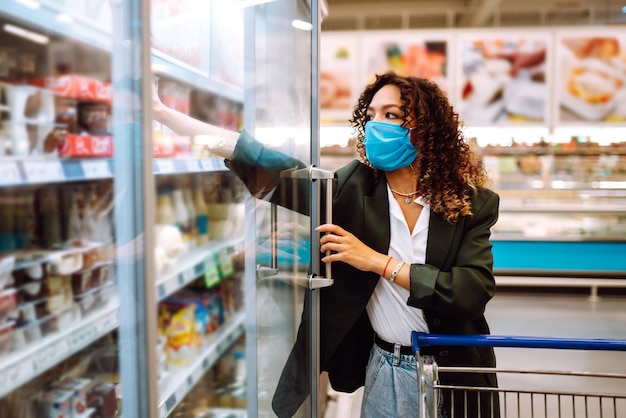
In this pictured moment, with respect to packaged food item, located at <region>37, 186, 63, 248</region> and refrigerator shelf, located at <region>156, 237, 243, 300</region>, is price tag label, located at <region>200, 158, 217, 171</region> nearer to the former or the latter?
refrigerator shelf, located at <region>156, 237, 243, 300</region>

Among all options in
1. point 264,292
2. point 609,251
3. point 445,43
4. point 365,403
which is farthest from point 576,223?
point 264,292

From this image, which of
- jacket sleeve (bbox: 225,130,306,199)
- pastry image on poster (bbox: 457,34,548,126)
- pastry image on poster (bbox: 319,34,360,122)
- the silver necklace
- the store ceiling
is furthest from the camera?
the store ceiling

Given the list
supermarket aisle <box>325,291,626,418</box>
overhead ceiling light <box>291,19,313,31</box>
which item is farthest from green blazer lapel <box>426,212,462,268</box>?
supermarket aisle <box>325,291,626,418</box>

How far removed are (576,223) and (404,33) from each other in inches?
110

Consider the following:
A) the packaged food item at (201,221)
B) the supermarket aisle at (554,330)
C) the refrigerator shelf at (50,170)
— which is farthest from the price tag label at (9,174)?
the supermarket aisle at (554,330)

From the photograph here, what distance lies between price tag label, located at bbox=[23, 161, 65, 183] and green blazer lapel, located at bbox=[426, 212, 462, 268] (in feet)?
3.51

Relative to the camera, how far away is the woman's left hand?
1.65 metres

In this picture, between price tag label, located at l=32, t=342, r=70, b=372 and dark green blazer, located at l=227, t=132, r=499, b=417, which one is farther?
dark green blazer, located at l=227, t=132, r=499, b=417

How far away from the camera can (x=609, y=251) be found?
5871mm

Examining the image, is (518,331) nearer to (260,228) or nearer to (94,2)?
(260,228)

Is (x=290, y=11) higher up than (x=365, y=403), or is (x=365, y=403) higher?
(x=290, y=11)

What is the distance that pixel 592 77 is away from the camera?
580 centimetres

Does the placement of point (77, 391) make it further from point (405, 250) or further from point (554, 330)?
point (554, 330)

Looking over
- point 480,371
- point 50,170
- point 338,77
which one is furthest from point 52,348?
point 338,77
